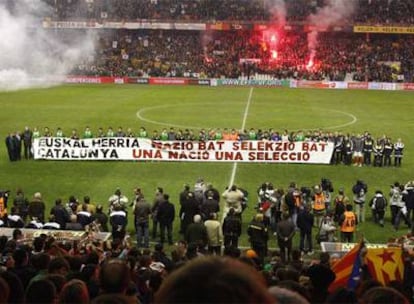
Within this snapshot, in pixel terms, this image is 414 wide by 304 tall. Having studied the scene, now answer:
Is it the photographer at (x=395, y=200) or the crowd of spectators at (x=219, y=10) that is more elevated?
the crowd of spectators at (x=219, y=10)

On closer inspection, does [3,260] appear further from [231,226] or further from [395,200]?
[395,200]

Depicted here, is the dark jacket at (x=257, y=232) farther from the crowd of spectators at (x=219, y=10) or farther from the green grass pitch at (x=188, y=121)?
the crowd of spectators at (x=219, y=10)

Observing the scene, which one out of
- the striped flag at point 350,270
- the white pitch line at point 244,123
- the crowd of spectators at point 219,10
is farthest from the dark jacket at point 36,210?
the crowd of spectators at point 219,10

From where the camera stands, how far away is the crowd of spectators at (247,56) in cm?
5688

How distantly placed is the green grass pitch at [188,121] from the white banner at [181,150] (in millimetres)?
427

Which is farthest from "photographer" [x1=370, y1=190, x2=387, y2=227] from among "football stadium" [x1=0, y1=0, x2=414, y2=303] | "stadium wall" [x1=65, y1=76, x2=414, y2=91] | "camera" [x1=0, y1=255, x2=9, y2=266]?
"stadium wall" [x1=65, y1=76, x2=414, y2=91]

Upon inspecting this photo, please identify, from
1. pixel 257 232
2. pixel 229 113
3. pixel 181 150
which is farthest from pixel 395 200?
pixel 229 113

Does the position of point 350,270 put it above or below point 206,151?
below

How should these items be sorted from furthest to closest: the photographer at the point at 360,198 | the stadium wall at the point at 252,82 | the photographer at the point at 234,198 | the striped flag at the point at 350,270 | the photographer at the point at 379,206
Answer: the stadium wall at the point at 252,82 < the photographer at the point at 360,198 < the photographer at the point at 379,206 < the photographer at the point at 234,198 < the striped flag at the point at 350,270

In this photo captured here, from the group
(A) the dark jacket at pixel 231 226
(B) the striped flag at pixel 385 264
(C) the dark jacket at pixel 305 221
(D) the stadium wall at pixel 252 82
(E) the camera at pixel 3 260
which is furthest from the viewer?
(D) the stadium wall at pixel 252 82

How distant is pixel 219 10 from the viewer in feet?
219

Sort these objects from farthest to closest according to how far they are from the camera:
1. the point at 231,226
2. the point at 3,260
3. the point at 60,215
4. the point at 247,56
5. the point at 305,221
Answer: the point at 247,56
the point at 305,221
the point at 60,215
the point at 231,226
the point at 3,260

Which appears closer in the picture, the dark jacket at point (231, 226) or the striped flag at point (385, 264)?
the striped flag at point (385, 264)

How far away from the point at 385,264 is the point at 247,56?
181ft
